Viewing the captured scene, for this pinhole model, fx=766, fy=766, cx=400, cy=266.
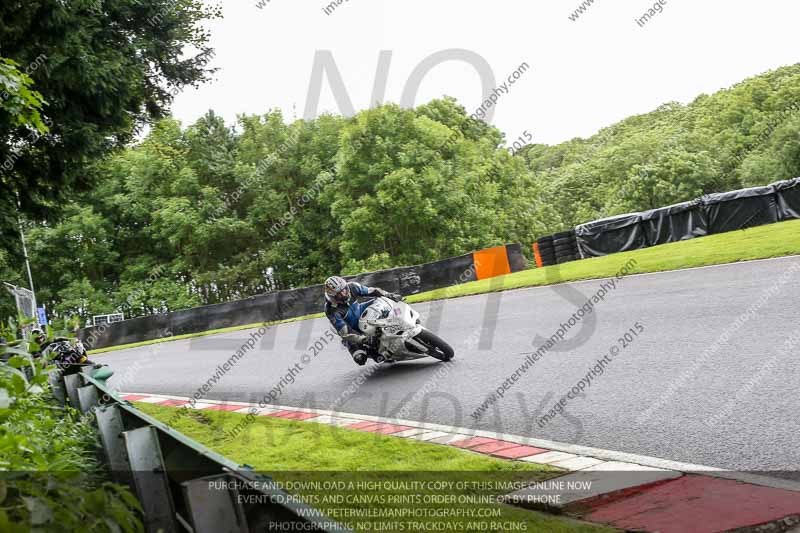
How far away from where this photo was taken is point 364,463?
637cm

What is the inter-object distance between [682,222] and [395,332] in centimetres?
1741

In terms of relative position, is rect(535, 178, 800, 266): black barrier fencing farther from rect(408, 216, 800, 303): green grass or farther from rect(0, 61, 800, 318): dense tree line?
rect(0, 61, 800, 318): dense tree line

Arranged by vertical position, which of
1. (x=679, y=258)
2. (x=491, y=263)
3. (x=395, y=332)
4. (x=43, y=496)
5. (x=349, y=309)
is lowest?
(x=679, y=258)

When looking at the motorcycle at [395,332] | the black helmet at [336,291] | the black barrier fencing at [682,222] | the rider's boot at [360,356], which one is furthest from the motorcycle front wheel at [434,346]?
the black barrier fencing at [682,222]

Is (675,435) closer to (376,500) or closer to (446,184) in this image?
(376,500)

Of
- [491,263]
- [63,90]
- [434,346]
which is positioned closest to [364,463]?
[434,346]

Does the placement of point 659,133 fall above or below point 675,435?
above

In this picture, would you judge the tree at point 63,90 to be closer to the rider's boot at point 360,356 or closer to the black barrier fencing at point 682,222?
the rider's boot at point 360,356

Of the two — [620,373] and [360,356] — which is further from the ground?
[360,356]

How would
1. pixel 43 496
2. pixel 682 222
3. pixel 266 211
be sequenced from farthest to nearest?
pixel 266 211 < pixel 682 222 < pixel 43 496

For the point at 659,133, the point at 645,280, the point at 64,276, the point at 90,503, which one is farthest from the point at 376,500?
the point at 659,133

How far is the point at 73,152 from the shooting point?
12.9 m

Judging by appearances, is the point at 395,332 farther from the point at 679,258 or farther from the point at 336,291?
the point at 679,258

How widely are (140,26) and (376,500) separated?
51.5ft
